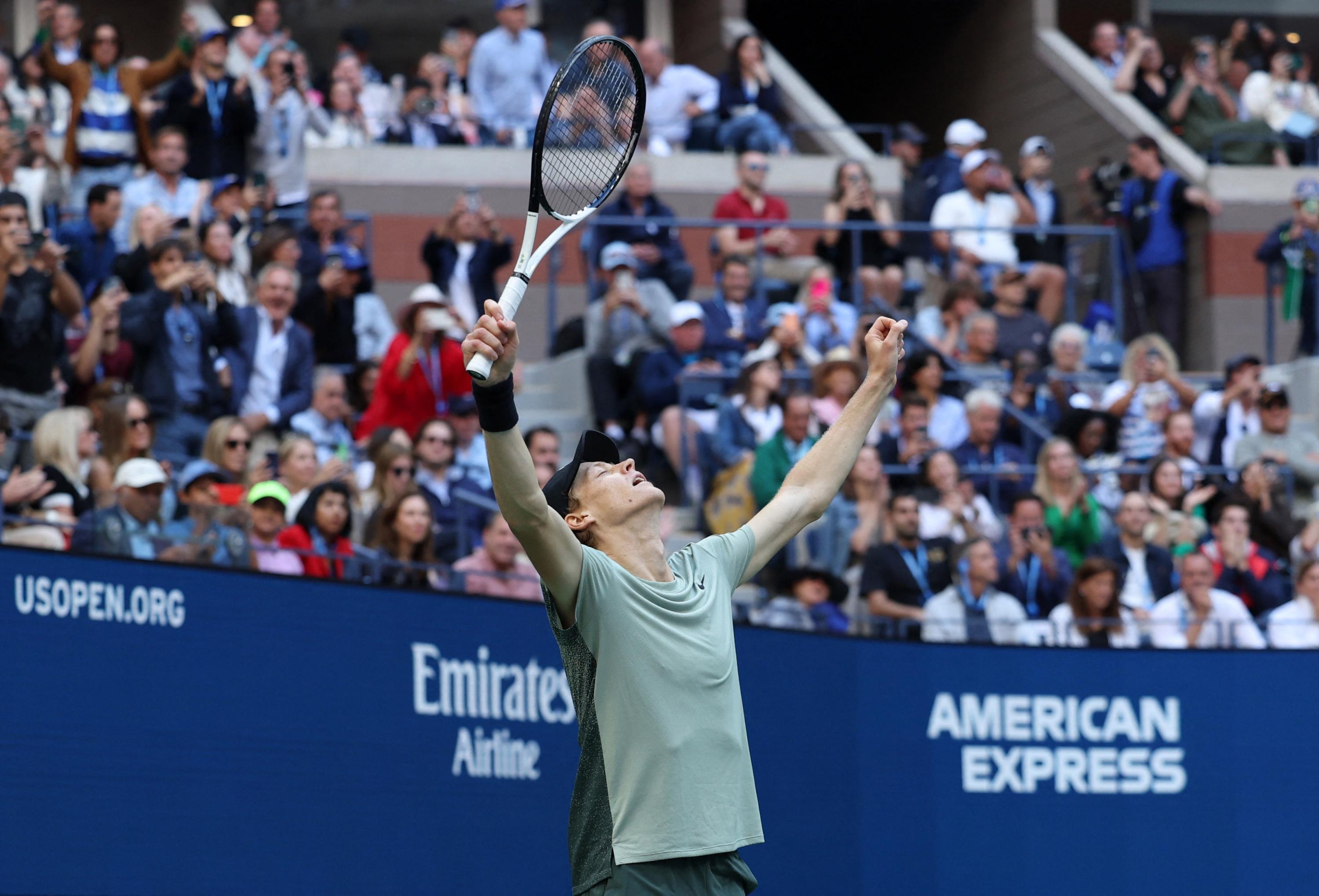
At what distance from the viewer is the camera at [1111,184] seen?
1573cm

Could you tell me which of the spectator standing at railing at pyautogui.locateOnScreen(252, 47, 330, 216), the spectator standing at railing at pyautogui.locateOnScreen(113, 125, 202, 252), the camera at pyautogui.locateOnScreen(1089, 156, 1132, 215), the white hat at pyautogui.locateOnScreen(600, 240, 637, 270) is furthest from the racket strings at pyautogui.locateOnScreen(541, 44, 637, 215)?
the camera at pyautogui.locateOnScreen(1089, 156, 1132, 215)

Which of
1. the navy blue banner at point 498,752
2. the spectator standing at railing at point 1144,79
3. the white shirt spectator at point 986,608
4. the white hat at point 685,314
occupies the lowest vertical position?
the navy blue banner at point 498,752

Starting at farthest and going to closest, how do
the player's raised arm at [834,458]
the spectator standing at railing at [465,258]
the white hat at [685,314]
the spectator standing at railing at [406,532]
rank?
the spectator standing at railing at [465,258] → the white hat at [685,314] → the spectator standing at railing at [406,532] → the player's raised arm at [834,458]

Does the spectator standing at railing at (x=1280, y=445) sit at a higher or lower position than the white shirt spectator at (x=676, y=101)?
lower

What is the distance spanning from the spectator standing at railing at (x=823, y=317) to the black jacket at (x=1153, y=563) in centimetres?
243

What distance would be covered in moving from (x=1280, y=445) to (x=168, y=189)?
21.5ft

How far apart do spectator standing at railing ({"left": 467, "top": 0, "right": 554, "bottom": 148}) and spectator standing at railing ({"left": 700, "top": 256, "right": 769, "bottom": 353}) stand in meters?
3.39

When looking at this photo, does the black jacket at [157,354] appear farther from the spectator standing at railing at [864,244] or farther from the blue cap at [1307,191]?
the blue cap at [1307,191]

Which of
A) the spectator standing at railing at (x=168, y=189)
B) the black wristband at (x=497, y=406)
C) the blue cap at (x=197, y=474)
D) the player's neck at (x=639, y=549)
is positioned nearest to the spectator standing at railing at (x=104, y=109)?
the spectator standing at railing at (x=168, y=189)

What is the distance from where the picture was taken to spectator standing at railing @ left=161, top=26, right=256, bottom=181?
1234 centimetres

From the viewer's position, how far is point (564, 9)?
803 inches

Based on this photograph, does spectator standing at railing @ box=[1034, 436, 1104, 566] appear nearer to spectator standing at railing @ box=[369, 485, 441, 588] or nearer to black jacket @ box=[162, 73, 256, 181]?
spectator standing at railing @ box=[369, 485, 441, 588]

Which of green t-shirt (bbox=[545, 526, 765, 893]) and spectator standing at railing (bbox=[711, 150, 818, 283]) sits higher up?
spectator standing at railing (bbox=[711, 150, 818, 283])

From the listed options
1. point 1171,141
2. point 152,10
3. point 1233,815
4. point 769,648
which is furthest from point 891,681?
point 152,10
